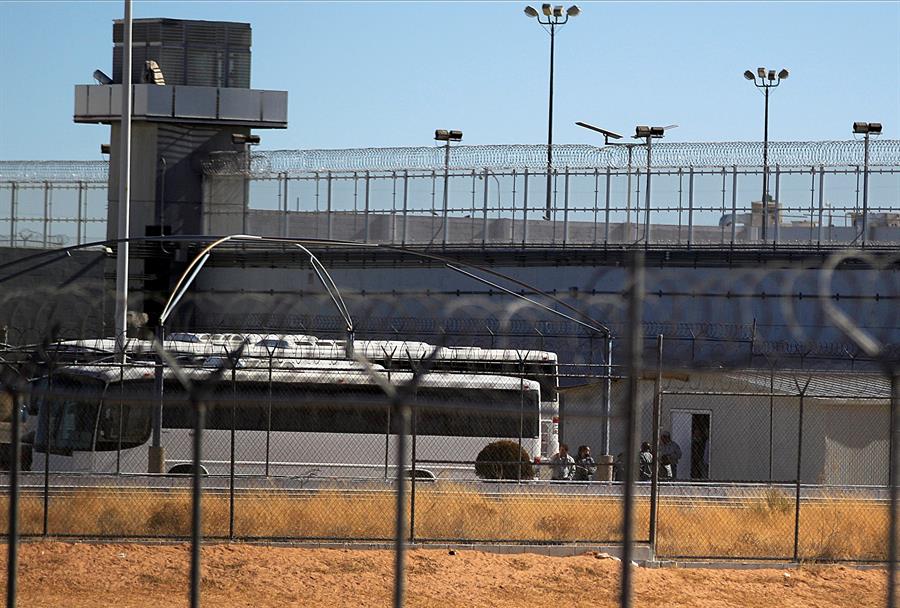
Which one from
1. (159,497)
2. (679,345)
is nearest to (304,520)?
(159,497)

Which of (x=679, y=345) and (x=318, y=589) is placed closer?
(x=318, y=589)

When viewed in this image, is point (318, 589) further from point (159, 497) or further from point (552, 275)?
point (552, 275)

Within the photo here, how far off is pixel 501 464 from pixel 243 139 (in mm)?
16045

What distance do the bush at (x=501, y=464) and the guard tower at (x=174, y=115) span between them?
1357 centimetres

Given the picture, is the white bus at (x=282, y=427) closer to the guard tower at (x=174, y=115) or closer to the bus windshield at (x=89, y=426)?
the bus windshield at (x=89, y=426)

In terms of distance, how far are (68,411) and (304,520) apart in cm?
641

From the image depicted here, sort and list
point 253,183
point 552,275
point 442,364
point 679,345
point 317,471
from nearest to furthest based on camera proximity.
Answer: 1. point 317,471
2. point 442,364
3. point 679,345
4. point 552,275
5. point 253,183

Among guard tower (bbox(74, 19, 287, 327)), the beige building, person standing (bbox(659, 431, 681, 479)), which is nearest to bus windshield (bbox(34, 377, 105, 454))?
the beige building

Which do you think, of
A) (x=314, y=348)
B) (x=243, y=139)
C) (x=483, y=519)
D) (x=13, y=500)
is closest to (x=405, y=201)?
(x=243, y=139)

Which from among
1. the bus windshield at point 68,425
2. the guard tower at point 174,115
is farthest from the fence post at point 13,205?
the bus windshield at point 68,425

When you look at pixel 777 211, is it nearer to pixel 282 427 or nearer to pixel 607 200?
pixel 607 200

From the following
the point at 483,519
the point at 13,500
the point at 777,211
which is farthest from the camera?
the point at 777,211

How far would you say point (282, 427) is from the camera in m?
20.2

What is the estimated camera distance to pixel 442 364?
2098 centimetres
